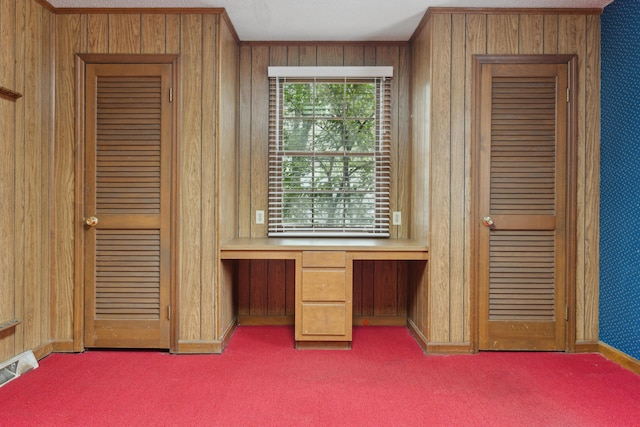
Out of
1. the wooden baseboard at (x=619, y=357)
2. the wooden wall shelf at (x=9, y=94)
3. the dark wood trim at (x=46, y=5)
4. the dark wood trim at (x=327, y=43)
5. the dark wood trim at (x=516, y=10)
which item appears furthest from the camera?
the dark wood trim at (x=327, y=43)

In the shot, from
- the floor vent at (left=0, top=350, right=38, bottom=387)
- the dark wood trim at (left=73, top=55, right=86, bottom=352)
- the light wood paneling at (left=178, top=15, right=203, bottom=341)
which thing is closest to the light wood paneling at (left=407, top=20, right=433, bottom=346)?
the light wood paneling at (left=178, top=15, right=203, bottom=341)

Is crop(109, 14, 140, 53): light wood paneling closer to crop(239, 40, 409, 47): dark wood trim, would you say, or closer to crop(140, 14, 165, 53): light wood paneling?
crop(140, 14, 165, 53): light wood paneling

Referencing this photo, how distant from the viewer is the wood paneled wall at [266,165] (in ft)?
11.9

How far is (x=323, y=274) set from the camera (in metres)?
3.00

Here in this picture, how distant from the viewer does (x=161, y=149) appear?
2.96 meters

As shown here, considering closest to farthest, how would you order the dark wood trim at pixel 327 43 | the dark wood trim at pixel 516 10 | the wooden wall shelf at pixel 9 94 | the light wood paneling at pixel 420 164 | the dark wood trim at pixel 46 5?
1. the wooden wall shelf at pixel 9 94
2. the dark wood trim at pixel 46 5
3. the dark wood trim at pixel 516 10
4. the light wood paneling at pixel 420 164
5. the dark wood trim at pixel 327 43

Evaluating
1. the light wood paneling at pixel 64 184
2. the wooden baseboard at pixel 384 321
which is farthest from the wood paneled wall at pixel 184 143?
the wooden baseboard at pixel 384 321

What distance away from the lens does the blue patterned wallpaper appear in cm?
264

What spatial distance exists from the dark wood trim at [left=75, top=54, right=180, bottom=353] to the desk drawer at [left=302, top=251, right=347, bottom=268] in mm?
920

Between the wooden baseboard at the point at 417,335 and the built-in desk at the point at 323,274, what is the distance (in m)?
0.55

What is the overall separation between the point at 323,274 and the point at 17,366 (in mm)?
1999

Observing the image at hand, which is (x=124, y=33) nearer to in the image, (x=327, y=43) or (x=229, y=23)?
(x=229, y=23)

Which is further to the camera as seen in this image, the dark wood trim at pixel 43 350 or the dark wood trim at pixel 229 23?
the dark wood trim at pixel 229 23

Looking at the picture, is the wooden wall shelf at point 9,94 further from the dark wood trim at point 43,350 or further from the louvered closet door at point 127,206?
the dark wood trim at point 43,350
